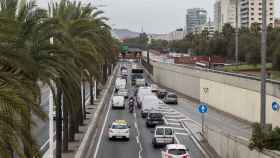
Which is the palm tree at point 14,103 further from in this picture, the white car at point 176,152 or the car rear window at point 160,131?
the car rear window at point 160,131

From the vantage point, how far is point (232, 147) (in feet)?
85.9

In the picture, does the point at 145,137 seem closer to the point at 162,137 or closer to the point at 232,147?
the point at 162,137

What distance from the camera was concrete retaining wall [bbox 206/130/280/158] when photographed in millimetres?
21614

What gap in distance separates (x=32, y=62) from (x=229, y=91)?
38930 millimetres

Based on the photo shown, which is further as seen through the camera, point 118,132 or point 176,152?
point 118,132

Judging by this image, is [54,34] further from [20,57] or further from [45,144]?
[45,144]

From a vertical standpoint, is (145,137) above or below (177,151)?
below

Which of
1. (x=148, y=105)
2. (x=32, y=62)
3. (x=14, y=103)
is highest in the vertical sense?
(x=32, y=62)

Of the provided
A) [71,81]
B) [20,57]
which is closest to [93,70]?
[71,81]

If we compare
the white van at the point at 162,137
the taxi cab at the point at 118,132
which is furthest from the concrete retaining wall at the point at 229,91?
the taxi cab at the point at 118,132

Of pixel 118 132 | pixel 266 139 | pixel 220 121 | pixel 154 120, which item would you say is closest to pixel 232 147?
pixel 266 139

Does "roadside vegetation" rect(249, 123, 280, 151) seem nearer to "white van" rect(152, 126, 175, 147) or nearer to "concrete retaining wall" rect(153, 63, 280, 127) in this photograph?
"white van" rect(152, 126, 175, 147)

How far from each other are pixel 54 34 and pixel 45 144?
51.7 ft

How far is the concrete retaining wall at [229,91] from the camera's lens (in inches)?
1560
